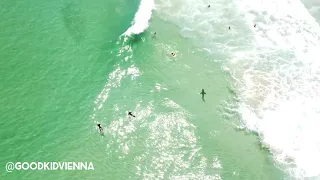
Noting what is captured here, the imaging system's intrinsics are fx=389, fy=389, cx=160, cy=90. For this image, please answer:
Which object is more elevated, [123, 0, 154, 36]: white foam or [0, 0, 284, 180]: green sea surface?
[123, 0, 154, 36]: white foam

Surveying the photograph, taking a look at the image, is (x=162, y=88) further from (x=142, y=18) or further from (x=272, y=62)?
(x=272, y=62)

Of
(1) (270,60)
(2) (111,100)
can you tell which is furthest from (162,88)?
(1) (270,60)

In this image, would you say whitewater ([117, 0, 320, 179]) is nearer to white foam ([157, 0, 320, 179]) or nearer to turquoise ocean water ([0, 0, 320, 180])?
white foam ([157, 0, 320, 179])

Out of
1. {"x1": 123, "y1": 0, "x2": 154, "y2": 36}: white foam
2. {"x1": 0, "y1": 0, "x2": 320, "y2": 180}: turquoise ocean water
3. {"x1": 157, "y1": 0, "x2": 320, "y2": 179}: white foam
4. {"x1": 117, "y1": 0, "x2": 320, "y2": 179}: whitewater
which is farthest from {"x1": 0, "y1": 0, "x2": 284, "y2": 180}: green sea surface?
{"x1": 157, "y1": 0, "x2": 320, "y2": 179}: white foam

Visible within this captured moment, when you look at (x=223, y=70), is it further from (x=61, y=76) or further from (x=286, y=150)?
(x=61, y=76)

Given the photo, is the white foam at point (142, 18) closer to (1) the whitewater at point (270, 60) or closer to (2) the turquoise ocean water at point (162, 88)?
(1) the whitewater at point (270, 60)

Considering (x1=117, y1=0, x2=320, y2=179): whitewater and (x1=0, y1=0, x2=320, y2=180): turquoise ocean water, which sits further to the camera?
(x1=117, y1=0, x2=320, y2=179): whitewater
